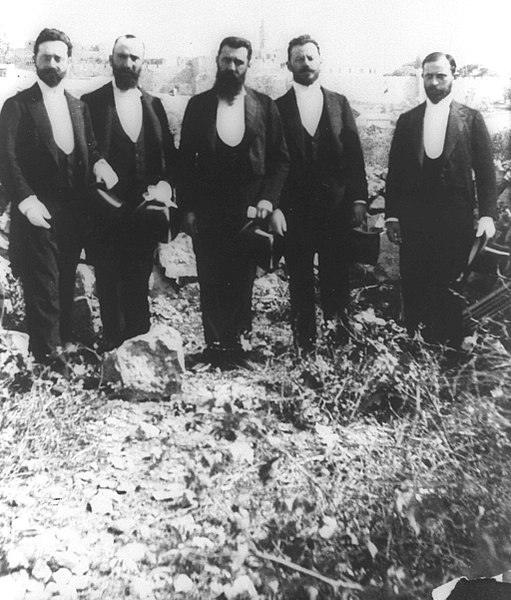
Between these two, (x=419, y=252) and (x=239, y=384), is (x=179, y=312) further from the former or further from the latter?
(x=419, y=252)

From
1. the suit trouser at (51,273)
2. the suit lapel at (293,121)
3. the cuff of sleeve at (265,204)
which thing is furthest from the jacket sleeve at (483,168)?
the suit trouser at (51,273)


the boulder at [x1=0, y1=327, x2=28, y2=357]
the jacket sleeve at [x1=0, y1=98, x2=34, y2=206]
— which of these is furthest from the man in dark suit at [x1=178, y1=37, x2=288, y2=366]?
the boulder at [x1=0, y1=327, x2=28, y2=357]

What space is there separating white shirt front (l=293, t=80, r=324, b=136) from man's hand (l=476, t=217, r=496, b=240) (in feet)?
2.59

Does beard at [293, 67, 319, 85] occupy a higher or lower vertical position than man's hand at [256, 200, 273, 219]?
higher

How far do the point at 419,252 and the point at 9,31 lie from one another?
1759mm

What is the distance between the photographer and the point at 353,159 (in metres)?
2.30

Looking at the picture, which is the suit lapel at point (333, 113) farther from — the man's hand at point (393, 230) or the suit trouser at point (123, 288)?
the suit trouser at point (123, 288)

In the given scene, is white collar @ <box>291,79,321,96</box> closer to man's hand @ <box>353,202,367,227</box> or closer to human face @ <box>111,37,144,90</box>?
man's hand @ <box>353,202,367,227</box>

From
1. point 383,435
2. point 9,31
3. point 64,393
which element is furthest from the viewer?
point 383,435

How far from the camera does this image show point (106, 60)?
211 centimetres

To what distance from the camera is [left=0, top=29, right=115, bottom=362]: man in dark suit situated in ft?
6.89

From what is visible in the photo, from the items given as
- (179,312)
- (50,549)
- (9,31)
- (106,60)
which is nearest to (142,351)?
(179,312)

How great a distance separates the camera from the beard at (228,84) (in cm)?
218

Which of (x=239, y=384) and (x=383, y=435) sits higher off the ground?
(x=239, y=384)
